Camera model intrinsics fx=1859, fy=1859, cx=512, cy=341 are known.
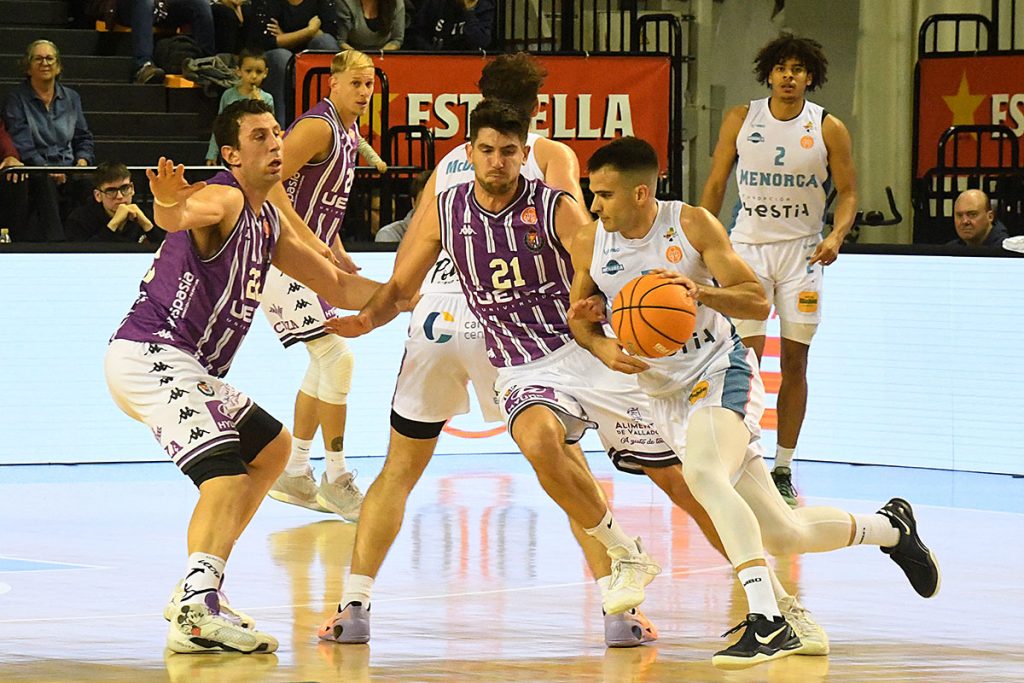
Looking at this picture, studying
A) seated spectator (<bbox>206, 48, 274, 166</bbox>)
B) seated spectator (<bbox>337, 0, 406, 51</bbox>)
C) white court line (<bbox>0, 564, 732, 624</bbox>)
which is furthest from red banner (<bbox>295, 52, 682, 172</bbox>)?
white court line (<bbox>0, 564, 732, 624</bbox>)

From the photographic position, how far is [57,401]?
9648mm

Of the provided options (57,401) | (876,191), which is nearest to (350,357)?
(57,401)

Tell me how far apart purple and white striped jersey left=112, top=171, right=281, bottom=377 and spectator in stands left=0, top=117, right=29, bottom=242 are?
5.25 metres

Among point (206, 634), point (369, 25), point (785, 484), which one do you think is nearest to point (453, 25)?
point (369, 25)

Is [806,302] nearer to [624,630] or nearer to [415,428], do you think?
[415,428]

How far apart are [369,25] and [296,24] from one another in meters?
0.55

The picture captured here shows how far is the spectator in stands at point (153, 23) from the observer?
1330 cm

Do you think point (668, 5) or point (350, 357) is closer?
point (350, 357)

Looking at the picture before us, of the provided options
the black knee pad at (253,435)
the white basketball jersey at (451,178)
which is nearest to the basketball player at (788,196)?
the white basketball jersey at (451,178)

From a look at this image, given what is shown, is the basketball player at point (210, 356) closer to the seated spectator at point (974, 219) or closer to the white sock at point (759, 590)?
the white sock at point (759, 590)

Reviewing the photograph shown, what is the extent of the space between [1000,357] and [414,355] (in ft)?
15.0

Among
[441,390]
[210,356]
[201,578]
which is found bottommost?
[201,578]

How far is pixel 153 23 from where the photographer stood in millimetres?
13609

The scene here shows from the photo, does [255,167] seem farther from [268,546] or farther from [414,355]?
[268,546]
